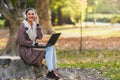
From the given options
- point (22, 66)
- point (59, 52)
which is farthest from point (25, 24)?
point (59, 52)

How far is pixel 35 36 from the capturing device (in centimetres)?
1003

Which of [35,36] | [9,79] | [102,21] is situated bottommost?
[102,21]

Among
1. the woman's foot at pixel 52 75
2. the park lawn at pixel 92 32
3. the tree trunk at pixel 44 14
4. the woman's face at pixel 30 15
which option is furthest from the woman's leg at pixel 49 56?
the park lawn at pixel 92 32

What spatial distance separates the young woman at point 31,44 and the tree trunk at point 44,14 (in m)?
22.9

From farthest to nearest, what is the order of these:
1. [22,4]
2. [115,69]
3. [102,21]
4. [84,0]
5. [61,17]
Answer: [102,21]
[61,17]
[84,0]
[22,4]
[115,69]

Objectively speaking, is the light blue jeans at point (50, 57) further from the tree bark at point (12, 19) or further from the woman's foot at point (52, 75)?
the tree bark at point (12, 19)

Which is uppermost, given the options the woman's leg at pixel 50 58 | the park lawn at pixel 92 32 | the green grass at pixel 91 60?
the woman's leg at pixel 50 58

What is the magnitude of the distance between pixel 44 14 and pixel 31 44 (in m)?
23.7

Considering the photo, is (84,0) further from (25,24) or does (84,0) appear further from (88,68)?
(25,24)

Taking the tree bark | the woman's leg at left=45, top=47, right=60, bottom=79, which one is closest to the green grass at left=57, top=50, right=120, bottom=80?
the tree bark

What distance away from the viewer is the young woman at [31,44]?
9891 mm

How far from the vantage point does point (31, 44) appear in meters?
9.91

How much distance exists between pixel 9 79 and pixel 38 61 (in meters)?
0.80

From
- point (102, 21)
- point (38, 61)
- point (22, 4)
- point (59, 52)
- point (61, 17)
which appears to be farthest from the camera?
point (102, 21)
